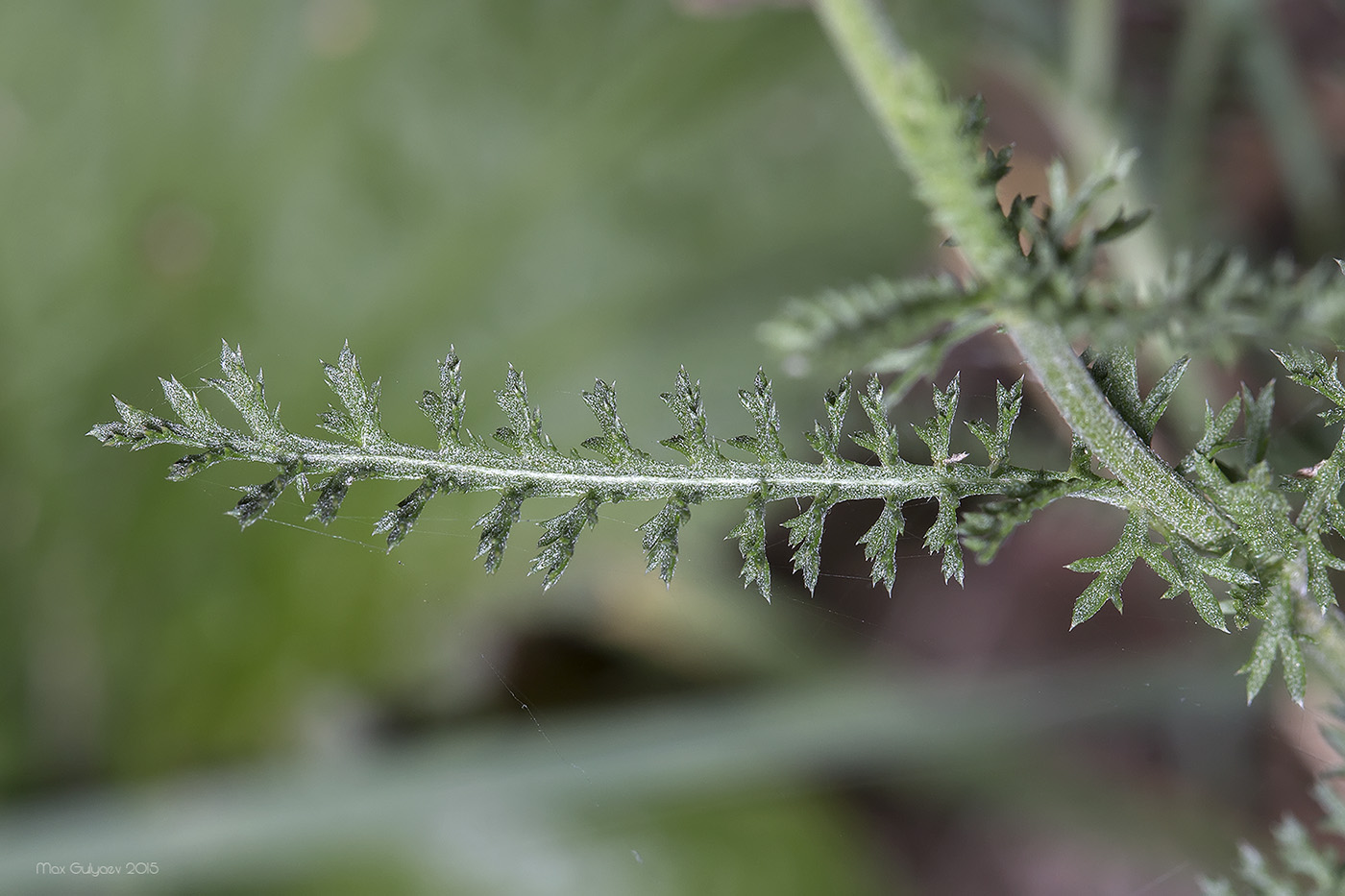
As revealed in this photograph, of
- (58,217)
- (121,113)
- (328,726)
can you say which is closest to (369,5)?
(121,113)

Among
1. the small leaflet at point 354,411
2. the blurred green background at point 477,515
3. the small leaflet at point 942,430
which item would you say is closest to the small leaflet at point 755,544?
the small leaflet at point 942,430

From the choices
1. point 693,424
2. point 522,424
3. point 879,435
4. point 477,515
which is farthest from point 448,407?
point 477,515

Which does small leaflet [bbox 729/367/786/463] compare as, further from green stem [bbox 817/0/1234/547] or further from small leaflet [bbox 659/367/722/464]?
green stem [bbox 817/0/1234/547]

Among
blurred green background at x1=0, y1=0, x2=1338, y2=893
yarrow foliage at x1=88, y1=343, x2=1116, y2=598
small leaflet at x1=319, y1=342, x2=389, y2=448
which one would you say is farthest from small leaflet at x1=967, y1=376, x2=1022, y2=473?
blurred green background at x1=0, y1=0, x2=1338, y2=893

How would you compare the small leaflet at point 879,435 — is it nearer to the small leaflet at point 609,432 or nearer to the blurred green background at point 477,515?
the small leaflet at point 609,432

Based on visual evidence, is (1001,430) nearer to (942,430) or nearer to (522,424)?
(942,430)

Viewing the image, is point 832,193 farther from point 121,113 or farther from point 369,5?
point 121,113
